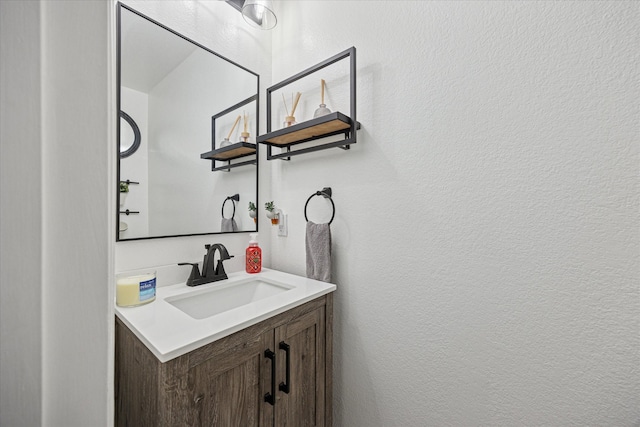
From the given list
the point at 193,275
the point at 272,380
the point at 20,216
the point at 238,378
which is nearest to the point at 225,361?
the point at 238,378

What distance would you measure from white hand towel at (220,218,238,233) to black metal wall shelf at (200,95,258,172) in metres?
0.26

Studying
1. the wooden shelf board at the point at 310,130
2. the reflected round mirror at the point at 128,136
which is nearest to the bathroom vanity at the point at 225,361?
the reflected round mirror at the point at 128,136

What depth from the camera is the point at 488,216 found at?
844mm

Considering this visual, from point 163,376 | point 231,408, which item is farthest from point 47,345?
point 231,408

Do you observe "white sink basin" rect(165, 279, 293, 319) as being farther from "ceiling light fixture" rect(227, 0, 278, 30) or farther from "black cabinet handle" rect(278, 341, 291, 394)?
"ceiling light fixture" rect(227, 0, 278, 30)

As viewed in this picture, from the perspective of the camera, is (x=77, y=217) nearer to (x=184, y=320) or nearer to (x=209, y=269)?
(x=184, y=320)

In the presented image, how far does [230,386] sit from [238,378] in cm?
3

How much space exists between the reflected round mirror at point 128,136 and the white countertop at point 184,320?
1.86ft

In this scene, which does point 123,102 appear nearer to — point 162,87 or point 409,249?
point 162,87

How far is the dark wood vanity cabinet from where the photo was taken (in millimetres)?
649

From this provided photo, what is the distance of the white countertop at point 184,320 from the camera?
644mm

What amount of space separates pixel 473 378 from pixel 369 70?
1.24 meters

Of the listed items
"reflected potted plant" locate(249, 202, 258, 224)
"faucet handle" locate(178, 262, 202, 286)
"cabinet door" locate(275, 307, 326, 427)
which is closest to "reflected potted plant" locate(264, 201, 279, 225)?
"reflected potted plant" locate(249, 202, 258, 224)

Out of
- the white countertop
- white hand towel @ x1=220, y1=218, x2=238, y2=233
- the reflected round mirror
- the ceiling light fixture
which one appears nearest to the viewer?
the white countertop
